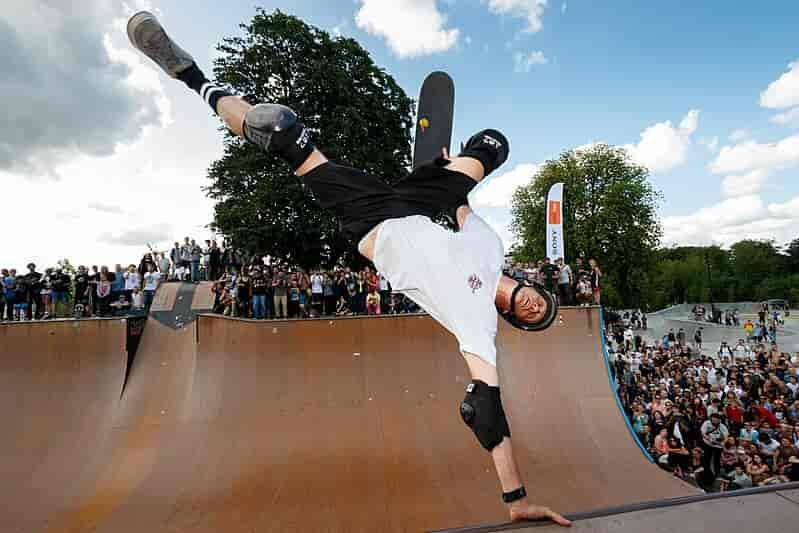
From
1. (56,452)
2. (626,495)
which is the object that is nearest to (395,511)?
(626,495)

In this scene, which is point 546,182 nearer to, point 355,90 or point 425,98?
point 355,90

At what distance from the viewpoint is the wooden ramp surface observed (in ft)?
18.5

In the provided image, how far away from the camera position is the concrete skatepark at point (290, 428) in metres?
5.64

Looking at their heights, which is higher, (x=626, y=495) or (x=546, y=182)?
(x=546, y=182)

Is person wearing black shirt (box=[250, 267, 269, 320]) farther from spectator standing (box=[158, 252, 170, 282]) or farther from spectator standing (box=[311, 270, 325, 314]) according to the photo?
spectator standing (box=[158, 252, 170, 282])

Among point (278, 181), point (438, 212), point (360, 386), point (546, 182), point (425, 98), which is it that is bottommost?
point (360, 386)

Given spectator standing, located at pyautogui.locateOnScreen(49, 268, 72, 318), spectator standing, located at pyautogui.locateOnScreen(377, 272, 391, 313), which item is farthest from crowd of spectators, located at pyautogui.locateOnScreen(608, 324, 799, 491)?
spectator standing, located at pyautogui.locateOnScreen(49, 268, 72, 318)

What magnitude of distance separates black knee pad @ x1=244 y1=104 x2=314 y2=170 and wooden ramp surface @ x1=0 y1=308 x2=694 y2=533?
4608 mm

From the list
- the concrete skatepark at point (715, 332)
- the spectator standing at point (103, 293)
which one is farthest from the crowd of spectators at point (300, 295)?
the concrete skatepark at point (715, 332)

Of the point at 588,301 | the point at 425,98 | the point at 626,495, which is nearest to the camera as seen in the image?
the point at 425,98

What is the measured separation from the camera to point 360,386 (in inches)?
296

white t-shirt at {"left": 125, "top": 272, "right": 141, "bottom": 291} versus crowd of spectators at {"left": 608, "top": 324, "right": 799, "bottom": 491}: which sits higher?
white t-shirt at {"left": 125, "top": 272, "right": 141, "bottom": 291}

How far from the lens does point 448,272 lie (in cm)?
238

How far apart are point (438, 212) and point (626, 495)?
5.62 meters
